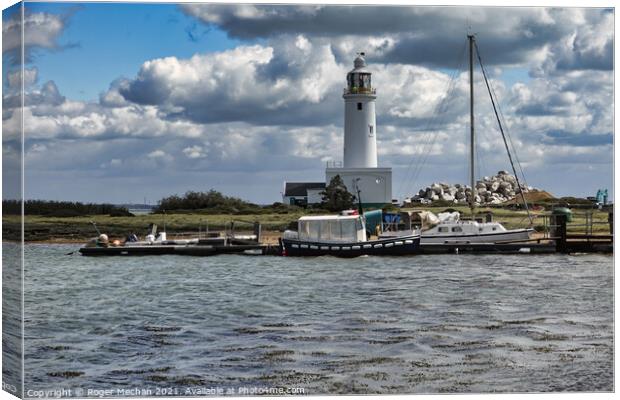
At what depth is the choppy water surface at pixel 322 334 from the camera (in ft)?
35.1

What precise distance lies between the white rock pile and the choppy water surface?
1.86 m

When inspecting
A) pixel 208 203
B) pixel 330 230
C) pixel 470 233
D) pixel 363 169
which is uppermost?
pixel 363 169

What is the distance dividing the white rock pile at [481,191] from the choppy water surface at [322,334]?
1.86 m

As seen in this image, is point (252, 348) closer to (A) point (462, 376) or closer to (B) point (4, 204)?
(A) point (462, 376)

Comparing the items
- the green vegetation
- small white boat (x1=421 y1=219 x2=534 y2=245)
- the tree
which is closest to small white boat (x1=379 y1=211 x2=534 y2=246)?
small white boat (x1=421 y1=219 x2=534 y2=245)

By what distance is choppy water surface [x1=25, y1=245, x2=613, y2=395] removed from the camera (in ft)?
35.1

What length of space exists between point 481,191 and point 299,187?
19.2 feet

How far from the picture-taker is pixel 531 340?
40.7ft

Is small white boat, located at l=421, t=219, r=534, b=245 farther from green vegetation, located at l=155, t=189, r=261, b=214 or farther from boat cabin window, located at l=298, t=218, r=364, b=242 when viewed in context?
green vegetation, located at l=155, t=189, r=261, b=214

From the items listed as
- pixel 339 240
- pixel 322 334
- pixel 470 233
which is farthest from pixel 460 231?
pixel 322 334

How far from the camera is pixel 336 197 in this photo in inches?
937

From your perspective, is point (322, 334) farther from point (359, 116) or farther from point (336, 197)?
point (359, 116)

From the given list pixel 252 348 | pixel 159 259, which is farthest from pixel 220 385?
pixel 159 259

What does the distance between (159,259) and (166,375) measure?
15.7 meters
